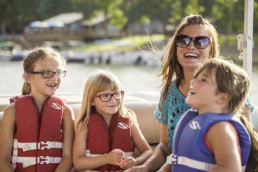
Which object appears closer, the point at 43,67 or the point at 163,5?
the point at 43,67

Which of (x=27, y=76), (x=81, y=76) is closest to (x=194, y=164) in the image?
(x=27, y=76)

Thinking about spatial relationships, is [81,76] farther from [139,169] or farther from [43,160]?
[139,169]

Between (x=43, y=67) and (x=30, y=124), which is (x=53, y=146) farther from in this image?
(x=43, y=67)

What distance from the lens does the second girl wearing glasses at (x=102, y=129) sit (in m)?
2.44

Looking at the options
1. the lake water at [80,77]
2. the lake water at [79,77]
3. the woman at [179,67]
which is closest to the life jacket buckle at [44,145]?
the woman at [179,67]

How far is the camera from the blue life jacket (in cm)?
179

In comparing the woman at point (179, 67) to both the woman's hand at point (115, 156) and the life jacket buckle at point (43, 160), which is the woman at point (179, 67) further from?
the life jacket buckle at point (43, 160)

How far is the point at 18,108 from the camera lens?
98.1 inches

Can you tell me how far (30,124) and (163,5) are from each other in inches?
1035

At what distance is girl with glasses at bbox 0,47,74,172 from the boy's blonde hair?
1018 millimetres

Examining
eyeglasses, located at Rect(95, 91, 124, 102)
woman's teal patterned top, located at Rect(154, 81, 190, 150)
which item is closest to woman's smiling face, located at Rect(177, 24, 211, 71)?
woman's teal patterned top, located at Rect(154, 81, 190, 150)

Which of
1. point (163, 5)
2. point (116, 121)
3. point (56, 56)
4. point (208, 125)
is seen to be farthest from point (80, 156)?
point (163, 5)

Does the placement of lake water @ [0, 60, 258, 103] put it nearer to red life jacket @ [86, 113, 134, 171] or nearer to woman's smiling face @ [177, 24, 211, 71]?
red life jacket @ [86, 113, 134, 171]

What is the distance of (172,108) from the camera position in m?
2.44
